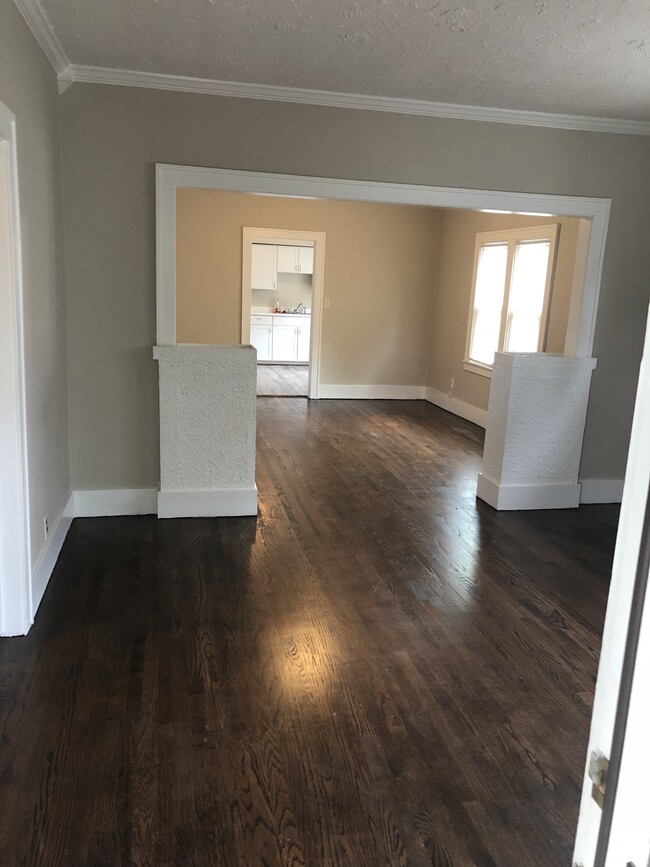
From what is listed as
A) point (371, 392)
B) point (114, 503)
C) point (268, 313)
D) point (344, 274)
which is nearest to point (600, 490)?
point (114, 503)

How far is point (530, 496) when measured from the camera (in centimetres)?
459

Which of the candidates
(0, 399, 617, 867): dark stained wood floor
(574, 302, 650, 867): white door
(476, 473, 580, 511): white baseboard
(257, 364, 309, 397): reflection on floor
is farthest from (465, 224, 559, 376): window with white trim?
(574, 302, 650, 867): white door

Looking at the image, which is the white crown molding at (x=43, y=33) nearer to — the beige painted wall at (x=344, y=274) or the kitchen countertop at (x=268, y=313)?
the beige painted wall at (x=344, y=274)

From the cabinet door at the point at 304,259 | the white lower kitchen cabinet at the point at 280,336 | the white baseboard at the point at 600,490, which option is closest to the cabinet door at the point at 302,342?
the white lower kitchen cabinet at the point at 280,336

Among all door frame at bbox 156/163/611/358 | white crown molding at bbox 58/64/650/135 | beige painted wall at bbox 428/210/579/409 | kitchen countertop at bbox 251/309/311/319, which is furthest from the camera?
kitchen countertop at bbox 251/309/311/319

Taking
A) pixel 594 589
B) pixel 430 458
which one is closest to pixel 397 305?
pixel 430 458

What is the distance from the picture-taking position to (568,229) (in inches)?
227

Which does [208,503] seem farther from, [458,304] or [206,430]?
[458,304]

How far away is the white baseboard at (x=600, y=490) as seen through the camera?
4.75 metres

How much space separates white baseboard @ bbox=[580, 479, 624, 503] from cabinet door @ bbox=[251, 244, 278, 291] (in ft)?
25.1

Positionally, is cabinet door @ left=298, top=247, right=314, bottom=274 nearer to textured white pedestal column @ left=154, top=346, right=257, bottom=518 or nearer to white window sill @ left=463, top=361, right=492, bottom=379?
white window sill @ left=463, top=361, right=492, bottom=379

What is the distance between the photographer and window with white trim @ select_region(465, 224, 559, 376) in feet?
20.0

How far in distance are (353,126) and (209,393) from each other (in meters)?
1.82

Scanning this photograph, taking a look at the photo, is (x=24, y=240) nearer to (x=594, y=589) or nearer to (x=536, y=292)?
(x=594, y=589)
